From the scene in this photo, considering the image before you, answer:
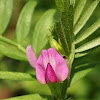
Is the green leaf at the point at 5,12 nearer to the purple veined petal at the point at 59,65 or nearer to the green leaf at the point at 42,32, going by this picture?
the green leaf at the point at 42,32

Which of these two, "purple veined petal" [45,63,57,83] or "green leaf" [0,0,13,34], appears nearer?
"purple veined petal" [45,63,57,83]

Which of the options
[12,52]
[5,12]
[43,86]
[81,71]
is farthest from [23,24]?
[43,86]

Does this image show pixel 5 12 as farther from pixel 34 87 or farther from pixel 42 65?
pixel 34 87

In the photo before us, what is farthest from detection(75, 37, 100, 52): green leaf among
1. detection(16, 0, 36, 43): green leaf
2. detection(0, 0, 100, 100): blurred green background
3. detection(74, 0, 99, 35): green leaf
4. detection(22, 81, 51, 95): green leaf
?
detection(22, 81, 51, 95): green leaf

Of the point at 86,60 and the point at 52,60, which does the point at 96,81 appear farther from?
the point at 52,60

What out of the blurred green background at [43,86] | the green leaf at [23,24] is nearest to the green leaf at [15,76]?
the green leaf at [23,24]

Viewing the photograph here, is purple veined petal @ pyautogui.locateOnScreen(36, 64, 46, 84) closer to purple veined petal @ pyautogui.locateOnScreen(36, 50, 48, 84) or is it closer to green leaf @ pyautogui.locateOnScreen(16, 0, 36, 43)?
purple veined petal @ pyautogui.locateOnScreen(36, 50, 48, 84)
